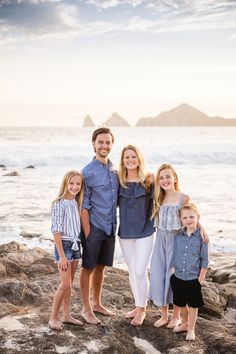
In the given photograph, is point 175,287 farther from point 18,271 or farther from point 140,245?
point 18,271

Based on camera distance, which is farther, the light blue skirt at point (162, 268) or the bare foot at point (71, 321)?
the light blue skirt at point (162, 268)

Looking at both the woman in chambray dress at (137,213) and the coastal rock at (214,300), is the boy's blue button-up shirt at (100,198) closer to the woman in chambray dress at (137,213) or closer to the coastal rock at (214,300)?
the woman in chambray dress at (137,213)

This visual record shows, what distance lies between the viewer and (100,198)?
186 inches

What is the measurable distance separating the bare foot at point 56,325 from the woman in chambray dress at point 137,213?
0.78 meters

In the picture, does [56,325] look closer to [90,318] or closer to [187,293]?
[90,318]

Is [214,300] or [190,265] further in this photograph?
[214,300]

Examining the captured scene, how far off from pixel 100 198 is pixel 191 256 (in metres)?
1.07

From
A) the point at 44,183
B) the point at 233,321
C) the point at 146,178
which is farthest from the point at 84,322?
the point at 44,183

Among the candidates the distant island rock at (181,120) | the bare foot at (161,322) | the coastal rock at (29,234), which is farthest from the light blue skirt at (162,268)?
the distant island rock at (181,120)

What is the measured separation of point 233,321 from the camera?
5.80 meters

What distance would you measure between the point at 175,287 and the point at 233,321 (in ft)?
5.40

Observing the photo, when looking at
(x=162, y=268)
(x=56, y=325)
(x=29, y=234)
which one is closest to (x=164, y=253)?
(x=162, y=268)

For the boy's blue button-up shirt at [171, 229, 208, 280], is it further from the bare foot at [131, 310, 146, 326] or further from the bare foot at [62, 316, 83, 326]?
the bare foot at [62, 316, 83, 326]

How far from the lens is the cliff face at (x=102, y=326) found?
416cm
